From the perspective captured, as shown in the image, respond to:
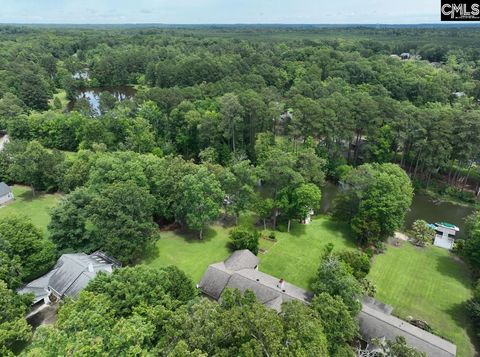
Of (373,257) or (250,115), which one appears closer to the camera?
(373,257)

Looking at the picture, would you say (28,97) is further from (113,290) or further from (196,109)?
(113,290)

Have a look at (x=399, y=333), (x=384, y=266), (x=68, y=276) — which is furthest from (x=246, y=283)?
(x=384, y=266)

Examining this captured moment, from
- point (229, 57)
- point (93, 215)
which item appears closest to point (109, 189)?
point (93, 215)

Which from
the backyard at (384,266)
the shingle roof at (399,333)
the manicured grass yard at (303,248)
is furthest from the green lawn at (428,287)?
the manicured grass yard at (303,248)

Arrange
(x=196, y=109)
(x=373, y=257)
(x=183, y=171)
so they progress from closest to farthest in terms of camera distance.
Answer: (x=373, y=257) → (x=183, y=171) → (x=196, y=109)

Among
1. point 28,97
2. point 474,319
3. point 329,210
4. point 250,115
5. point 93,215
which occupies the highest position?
point 28,97

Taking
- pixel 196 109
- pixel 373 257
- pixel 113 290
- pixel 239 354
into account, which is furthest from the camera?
pixel 196 109

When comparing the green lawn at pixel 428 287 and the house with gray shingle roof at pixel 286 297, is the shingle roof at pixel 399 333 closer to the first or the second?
the house with gray shingle roof at pixel 286 297

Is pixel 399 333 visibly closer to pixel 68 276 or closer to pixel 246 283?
pixel 246 283

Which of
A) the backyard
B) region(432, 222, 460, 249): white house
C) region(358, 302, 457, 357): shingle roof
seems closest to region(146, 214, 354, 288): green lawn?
the backyard
